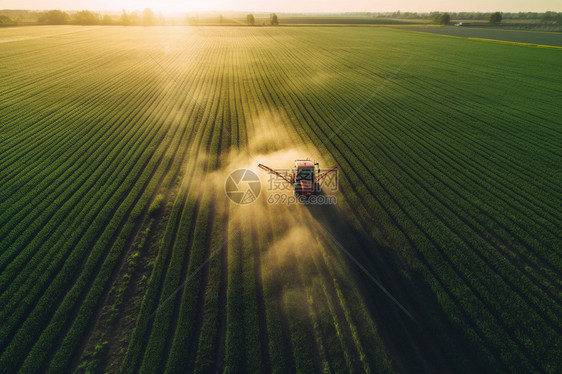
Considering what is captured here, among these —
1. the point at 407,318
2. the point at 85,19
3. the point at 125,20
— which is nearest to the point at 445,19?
the point at 407,318

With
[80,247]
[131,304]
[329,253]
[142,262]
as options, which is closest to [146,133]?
[80,247]

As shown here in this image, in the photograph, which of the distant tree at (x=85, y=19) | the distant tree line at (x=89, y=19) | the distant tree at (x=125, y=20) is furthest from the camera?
the distant tree at (x=125, y=20)

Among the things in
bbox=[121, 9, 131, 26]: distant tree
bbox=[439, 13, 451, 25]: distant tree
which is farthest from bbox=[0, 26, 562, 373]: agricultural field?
bbox=[439, 13, 451, 25]: distant tree

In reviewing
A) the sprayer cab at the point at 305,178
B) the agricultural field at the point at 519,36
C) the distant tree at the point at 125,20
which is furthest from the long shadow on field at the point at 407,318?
the distant tree at the point at 125,20

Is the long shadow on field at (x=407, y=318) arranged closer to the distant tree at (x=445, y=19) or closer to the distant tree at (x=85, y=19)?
the distant tree at (x=445, y=19)

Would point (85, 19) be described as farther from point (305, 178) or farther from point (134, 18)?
point (305, 178)

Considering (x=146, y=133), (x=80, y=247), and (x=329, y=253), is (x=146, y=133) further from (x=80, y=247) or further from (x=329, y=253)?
(x=329, y=253)
